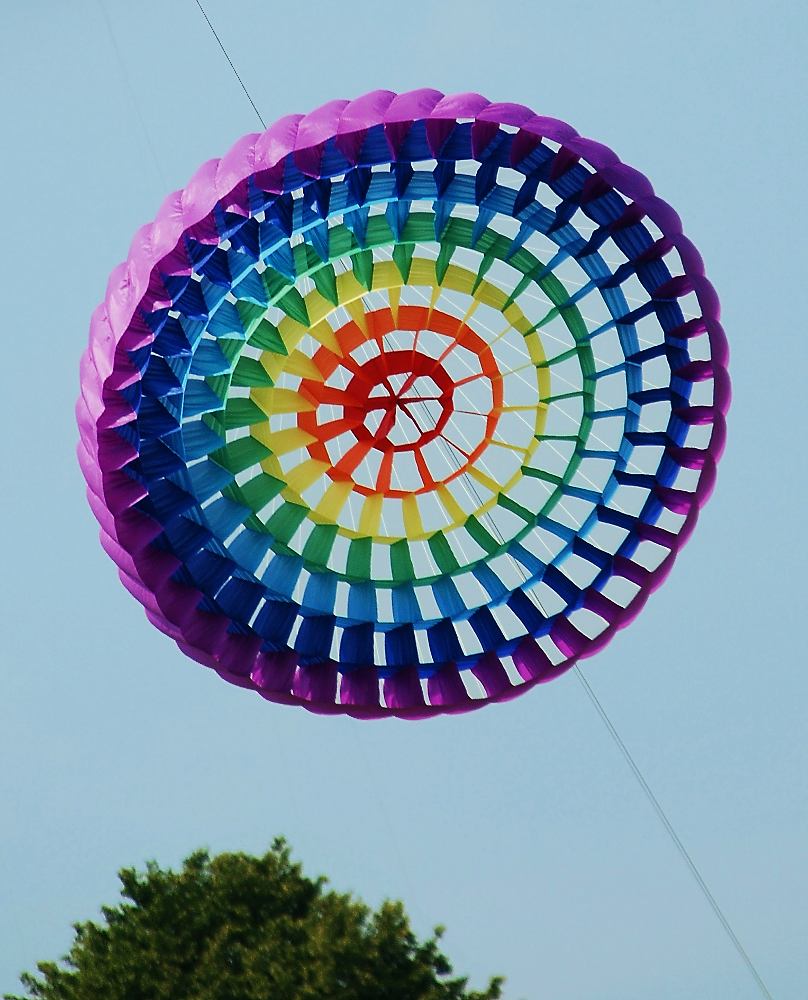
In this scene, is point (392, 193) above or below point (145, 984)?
above

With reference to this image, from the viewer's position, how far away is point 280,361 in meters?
18.7

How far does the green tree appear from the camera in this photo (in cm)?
2469

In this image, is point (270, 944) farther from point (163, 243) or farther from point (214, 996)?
point (163, 243)

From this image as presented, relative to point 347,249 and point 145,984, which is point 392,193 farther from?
point 145,984

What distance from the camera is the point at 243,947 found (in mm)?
25984

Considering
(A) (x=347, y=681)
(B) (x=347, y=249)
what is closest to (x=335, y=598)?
(A) (x=347, y=681)

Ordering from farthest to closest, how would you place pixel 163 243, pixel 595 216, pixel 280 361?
pixel 280 361 < pixel 595 216 < pixel 163 243

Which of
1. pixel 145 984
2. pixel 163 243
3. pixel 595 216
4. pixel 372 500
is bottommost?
pixel 145 984

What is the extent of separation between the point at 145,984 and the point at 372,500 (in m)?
9.66

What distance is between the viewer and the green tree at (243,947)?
81.0ft

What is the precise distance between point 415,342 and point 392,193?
232 cm

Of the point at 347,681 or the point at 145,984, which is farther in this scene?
the point at 145,984

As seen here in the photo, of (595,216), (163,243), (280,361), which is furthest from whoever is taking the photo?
(280,361)

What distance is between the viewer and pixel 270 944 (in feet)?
84.3
